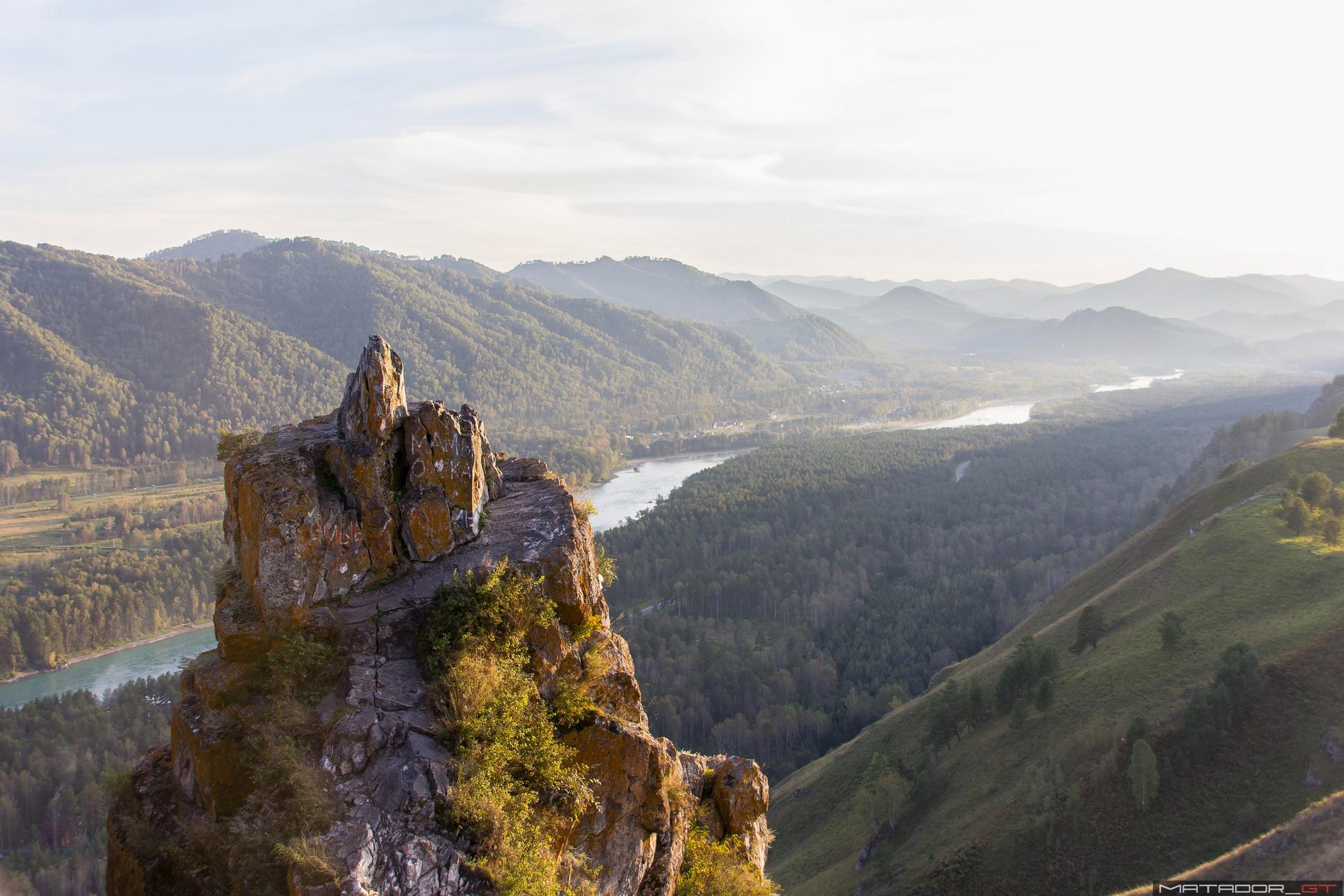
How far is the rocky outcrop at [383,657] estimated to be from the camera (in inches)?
537

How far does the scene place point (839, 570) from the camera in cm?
11369

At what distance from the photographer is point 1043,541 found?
125 m

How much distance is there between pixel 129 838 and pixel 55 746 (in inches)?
3119

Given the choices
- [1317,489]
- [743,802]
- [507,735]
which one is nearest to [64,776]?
[743,802]

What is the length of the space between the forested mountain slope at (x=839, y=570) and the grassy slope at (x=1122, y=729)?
52.2 feet

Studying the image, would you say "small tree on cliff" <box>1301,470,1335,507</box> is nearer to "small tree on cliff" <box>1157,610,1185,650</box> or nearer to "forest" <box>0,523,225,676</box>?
"small tree on cliff" <box>1157,610,1185,650</box>

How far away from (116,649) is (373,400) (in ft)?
409

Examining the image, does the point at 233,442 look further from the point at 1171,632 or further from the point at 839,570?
the point at 839,570

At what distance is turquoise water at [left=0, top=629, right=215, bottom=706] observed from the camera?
96875mm

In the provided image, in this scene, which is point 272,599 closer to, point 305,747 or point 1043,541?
point 305,747

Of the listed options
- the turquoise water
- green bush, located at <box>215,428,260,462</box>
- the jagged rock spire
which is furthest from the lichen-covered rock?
the turquoise water

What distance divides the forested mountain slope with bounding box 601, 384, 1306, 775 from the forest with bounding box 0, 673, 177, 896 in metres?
51.9

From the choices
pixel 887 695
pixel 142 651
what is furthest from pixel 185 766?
pixel 142 651

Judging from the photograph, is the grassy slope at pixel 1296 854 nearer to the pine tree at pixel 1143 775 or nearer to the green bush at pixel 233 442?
the pine tree at pixel 1143 775
